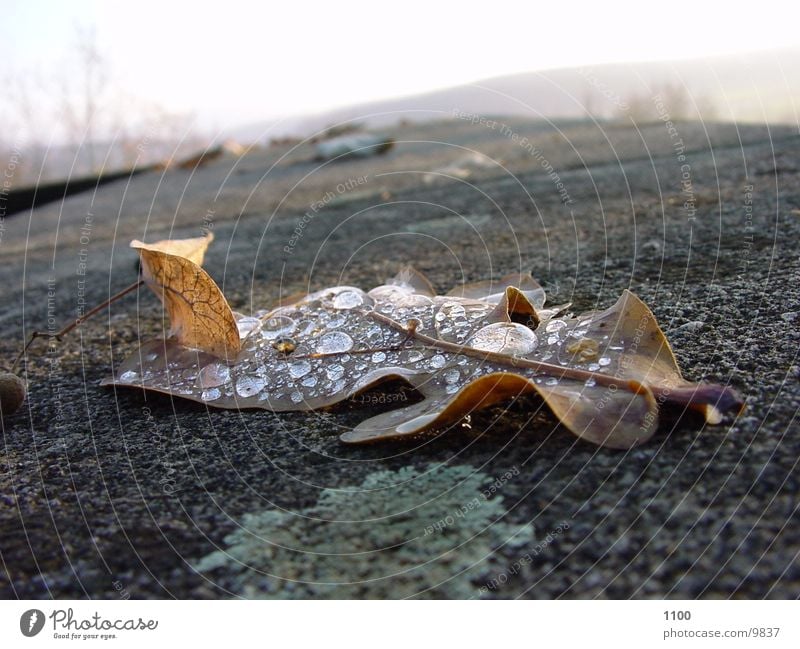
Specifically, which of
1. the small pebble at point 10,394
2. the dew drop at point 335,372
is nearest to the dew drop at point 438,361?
the dew drop at point 335,372

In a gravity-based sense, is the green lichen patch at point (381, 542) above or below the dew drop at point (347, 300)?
below

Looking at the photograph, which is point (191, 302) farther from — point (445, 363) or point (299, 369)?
point (445, 363)

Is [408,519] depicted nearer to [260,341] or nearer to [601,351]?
[601,351]

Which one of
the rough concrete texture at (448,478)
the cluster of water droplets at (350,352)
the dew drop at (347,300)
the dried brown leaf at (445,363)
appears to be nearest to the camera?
the rough concrete texture at (448,478)

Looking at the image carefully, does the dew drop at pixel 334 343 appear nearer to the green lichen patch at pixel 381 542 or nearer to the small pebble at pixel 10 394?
the green lichen patch at pixel 381 542

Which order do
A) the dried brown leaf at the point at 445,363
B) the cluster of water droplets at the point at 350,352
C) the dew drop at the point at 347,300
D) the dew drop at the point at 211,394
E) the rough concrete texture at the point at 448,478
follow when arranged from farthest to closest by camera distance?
1. the dew drop at the point at 347,300
2. the dew drop at the point at 211,394
3. the cluster of water droplets at the point at 350,352
4. the dried brown leaf at the point at 445,363
5. the rough concrete texture at the point at 448,478

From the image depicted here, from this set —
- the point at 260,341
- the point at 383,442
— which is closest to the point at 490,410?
the point at 383,442

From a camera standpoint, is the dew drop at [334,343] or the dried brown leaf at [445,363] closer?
the dried brown leaf at [445,363]

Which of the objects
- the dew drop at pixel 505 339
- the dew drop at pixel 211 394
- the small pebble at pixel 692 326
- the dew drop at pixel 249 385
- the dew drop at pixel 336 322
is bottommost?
the dew drop at pixel 211 394
